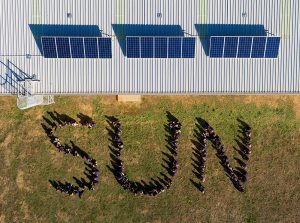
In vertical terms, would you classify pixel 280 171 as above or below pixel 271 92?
below

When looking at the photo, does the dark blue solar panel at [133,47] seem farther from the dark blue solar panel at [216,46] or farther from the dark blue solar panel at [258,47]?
the dark blue solar panel at [258,47]

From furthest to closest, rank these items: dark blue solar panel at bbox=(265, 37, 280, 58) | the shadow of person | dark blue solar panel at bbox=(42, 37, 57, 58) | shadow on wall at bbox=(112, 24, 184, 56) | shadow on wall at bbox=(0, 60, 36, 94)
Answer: the shadow of person
shadow on wall at bbox=(0, 60, 36, 94)
shadow on wall at bbox=(112, 24, 184, 56)
dark blue solar panel at bbox=(265, 37, 280, 58)
dark blue solar panel at bbox=(42, 37, 57, 58)

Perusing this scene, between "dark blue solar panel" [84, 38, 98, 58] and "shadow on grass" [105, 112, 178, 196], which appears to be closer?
"dark blue solar panel" [84, 38, 98, 58]

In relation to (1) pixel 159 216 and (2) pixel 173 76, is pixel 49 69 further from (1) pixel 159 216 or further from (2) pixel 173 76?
(1) pixel 159 216

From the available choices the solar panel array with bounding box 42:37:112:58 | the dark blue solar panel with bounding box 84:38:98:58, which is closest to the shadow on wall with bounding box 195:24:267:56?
the solar panel array with bounding box 42:37:112:58

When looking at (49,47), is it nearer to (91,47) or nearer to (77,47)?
(77,47)

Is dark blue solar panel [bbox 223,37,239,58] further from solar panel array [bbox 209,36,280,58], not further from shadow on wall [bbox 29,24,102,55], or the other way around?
shadow on wall [bbox 29,24,102,55]

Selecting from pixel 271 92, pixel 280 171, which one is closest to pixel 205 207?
pixel 280 171
